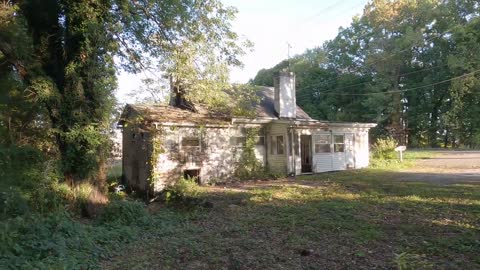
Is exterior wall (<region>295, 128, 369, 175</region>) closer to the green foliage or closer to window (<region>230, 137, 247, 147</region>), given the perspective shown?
window (<region>230, 137, 247, 147</region>)

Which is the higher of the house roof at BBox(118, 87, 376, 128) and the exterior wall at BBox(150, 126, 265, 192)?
the house roof at BBox(118, 87, 376, 128)

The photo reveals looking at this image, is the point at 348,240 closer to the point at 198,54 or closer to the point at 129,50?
the point at 198,54

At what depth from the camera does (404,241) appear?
247 inches

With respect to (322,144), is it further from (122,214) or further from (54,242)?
(54,242)

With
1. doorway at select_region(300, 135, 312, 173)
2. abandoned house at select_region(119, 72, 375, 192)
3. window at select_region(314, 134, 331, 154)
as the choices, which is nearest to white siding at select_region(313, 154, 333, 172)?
abandoned house at select_region(119, 72, 375, 192)

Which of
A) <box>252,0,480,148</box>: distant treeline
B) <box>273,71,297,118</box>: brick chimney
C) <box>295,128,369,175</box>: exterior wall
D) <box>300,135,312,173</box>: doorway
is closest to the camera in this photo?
<box>295,128,369,175</box>: exterior wall

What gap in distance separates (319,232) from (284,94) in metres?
12.9

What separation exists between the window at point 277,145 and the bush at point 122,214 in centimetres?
954

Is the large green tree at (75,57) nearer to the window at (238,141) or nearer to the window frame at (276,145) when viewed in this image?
the window at (238,141)

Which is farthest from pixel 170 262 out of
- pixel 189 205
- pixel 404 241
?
pixel 189 205

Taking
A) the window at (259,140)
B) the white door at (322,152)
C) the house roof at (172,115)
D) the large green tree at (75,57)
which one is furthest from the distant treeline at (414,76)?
the large green tree at (75,57)

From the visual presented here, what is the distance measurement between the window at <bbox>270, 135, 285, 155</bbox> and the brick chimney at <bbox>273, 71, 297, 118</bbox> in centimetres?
176

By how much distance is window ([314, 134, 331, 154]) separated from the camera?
18.5m

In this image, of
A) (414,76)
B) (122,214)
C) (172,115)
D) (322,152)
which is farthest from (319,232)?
(414,76)
